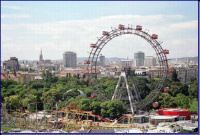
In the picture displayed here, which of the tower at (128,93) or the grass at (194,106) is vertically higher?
the tower at (128,93)

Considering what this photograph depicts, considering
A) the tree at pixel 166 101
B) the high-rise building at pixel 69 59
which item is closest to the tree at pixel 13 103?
the tree at pixel 166 101

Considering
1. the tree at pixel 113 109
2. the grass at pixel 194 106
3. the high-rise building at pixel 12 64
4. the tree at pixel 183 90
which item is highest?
the high-rise building at pixel 12 64

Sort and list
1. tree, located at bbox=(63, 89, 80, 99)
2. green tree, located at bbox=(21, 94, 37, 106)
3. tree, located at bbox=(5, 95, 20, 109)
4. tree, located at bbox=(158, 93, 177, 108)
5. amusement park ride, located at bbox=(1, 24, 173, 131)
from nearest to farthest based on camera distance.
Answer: amusement park ride, located at bbox=(1, 24, 173, 131) → tree, located at bbox=(158, 93, 177, 108) → tree, located at bbox=(5, 95, 20, 109) → green tree, located at bbox=(21, 94, 37, 106) → tree, located at bbox=(63, 89, 80, 99)

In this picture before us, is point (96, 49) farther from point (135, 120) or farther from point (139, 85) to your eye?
point (139, 85)

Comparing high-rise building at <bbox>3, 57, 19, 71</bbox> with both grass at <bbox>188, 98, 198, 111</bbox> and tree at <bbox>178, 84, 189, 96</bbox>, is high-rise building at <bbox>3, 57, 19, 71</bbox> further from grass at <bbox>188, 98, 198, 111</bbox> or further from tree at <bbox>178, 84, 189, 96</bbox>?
grass at <bbox>188, 98, 198, 111</bbox>

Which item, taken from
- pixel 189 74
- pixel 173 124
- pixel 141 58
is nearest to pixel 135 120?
pixel 173 124

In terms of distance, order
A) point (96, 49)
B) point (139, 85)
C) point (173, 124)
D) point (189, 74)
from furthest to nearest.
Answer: point (189, 74) < point (139, 85) < point (96, 49) < point (173, 124)

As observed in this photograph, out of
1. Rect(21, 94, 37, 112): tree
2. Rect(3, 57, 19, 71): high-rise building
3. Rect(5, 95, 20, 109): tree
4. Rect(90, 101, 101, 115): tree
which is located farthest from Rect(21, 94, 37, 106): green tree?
Rect(3, 57, 19, 71): high-rise building

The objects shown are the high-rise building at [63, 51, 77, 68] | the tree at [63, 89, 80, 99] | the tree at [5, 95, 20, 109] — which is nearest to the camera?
the tree at [5, 95, 20, 109]

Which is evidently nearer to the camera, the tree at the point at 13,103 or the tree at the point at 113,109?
the tree at the point at 113,109

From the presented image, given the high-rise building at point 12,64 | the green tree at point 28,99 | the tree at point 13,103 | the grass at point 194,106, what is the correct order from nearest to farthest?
the tree at point 13,103, the grass at point 194,106, the green tree at point 28,99, the high-rise building at point 12,64

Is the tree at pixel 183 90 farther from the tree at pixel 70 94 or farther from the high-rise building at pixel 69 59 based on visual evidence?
the high-rise building at pixel 69 59
